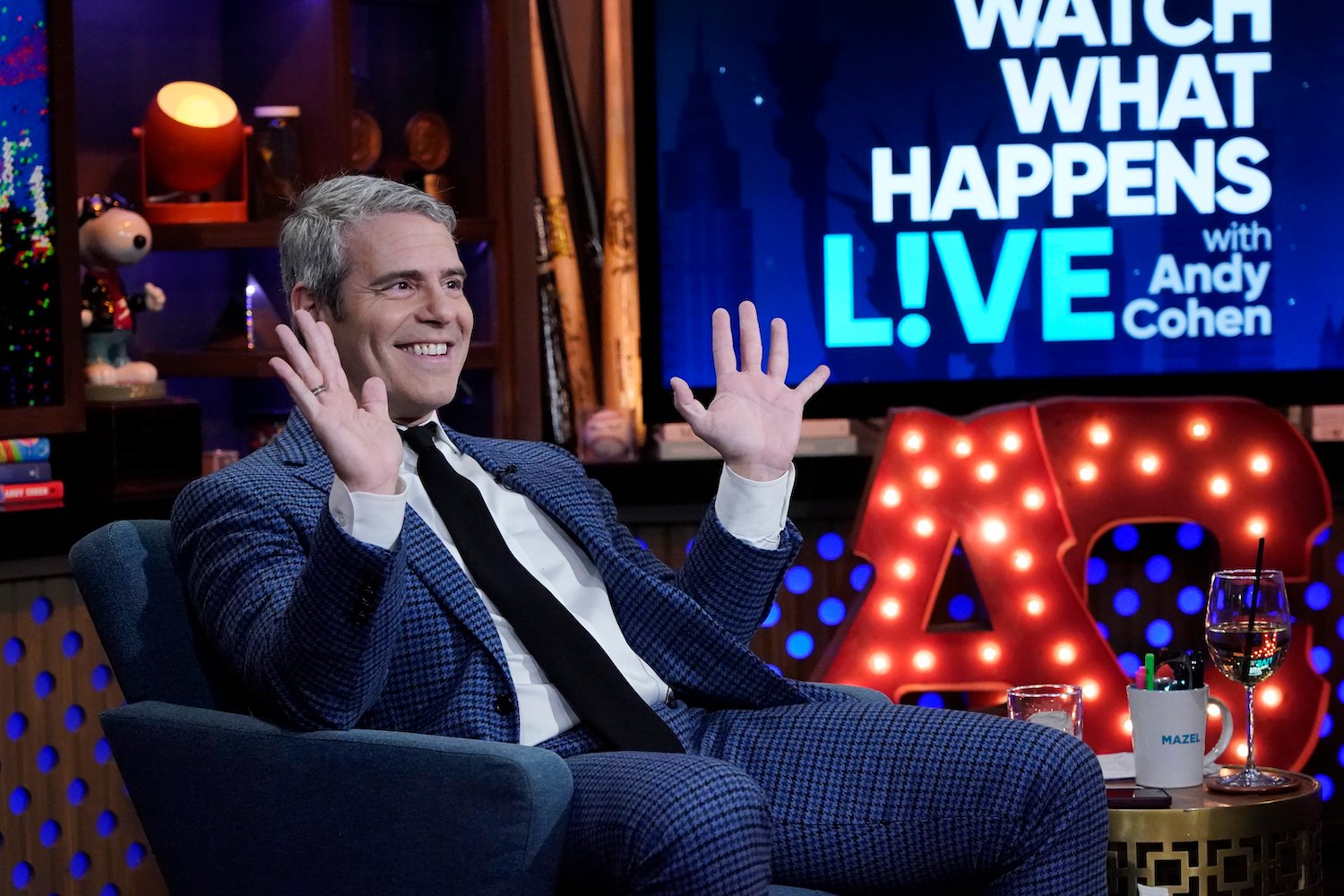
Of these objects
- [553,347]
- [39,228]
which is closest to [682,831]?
[39,228]

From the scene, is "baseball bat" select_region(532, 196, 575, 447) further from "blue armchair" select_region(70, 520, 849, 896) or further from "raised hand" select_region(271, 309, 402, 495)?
"raised hand" select_region(271, 309, 402, 495)

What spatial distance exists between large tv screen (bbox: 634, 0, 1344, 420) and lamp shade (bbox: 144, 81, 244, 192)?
2.77 feet

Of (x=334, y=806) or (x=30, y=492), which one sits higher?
(x=30, y=492)

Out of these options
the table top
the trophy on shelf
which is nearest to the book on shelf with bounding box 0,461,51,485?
the trophy on shelf

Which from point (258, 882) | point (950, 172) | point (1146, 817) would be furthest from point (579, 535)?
point (950, 172)

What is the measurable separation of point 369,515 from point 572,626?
38 cm

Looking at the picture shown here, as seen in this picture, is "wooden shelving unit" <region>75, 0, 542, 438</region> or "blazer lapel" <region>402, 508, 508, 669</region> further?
"wooden shelving unit" <region>75, 0, 542, 438</region>

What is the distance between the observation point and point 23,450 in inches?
124

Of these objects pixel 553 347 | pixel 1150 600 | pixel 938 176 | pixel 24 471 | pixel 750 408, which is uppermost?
pixel 938 176

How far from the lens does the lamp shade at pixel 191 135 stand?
133 inches

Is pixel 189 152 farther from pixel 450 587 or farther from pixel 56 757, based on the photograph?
pixel 450 587

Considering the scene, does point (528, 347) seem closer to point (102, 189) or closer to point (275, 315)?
point (275, 315)

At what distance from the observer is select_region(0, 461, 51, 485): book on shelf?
311 centimetres

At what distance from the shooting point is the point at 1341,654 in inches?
146
